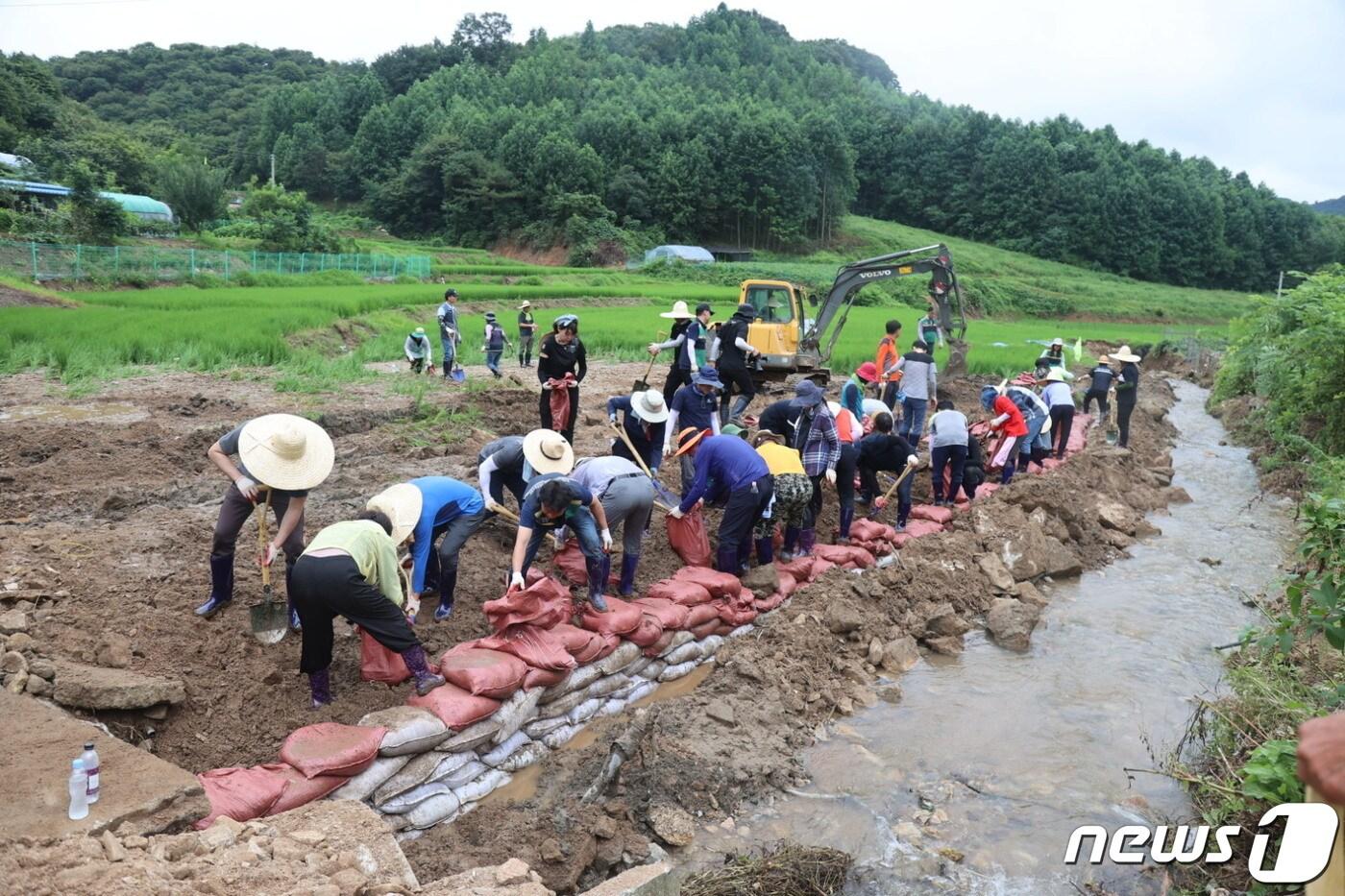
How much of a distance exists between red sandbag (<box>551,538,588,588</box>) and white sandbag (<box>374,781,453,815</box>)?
85.8 inches

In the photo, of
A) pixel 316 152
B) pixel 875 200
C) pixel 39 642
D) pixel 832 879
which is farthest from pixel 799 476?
pixel 875 200

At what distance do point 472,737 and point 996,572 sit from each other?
5.44m

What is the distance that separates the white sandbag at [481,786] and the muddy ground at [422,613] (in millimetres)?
89

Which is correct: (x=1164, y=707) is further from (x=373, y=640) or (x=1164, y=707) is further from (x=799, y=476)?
(x=373, y=640)

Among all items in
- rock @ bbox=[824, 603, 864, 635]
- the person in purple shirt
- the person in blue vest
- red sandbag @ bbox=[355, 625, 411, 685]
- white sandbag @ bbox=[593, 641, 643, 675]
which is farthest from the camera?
the person in blue vest

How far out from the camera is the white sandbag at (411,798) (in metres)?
4.23

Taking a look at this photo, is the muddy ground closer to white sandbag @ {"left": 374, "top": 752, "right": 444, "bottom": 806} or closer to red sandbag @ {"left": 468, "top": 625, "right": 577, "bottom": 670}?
white sandbag @ {"left": 374, "top": 752, "right": 444, "bottom": 806}

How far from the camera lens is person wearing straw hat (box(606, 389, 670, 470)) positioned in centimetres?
777

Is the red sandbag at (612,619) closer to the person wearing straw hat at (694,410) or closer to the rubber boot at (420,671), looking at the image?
the rubber boot at (420,671)

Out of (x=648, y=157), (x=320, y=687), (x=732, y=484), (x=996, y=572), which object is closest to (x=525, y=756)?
(x=320, y=687)

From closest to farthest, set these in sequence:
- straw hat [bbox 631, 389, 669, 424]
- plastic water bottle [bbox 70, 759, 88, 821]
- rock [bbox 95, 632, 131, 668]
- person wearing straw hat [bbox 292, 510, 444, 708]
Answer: plastic water bottle [bbox 70, 759, 88, 821] < person wearing straw hat [bbox 292, 510, 444, 708] < rock [bbox 95, 632, 131, 668] < straw hat [bbox 631, 389, 669, 424]

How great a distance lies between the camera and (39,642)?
186 inches

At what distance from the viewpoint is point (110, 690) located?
4324mm

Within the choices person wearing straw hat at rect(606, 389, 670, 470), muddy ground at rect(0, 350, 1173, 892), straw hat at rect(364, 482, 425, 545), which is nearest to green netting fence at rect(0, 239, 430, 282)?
muddy ground at rect(0, 350, 1173, 892)
